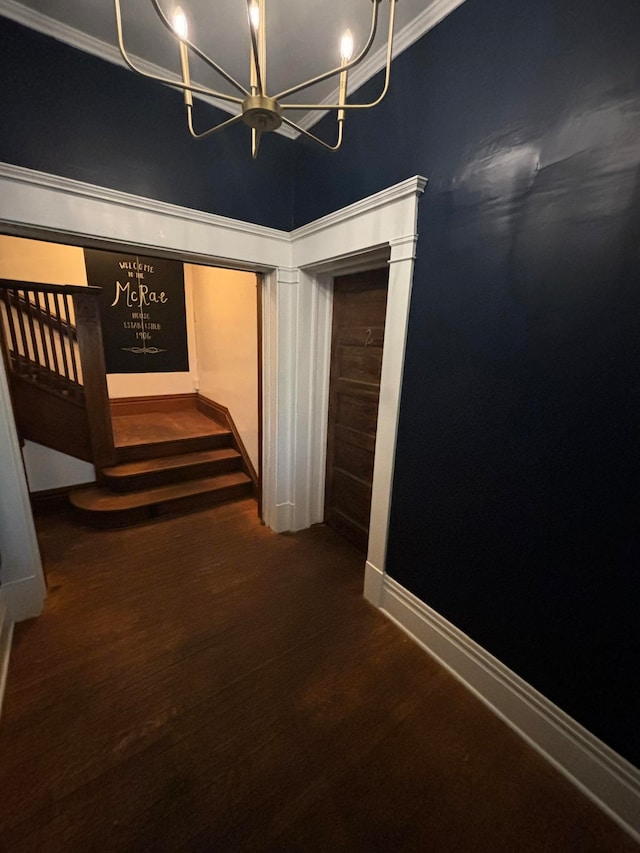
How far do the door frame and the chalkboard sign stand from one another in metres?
2.46

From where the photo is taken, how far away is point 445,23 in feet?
4.42

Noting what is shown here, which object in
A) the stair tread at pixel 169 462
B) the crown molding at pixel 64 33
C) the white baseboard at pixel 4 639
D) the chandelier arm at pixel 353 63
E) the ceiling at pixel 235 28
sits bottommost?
the white baseboard at pixel 4 639

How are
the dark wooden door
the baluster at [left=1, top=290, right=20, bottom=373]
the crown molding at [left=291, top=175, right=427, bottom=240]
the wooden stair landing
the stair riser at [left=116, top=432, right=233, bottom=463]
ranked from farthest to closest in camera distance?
the stair riser at [left=116, top=432, right=233, bottom=463], the wooden stair landing, the baluster at [left=1, top=290, right=20, bottom=373], the dark wooden door, the crown molding at [left=291, top=175, right=427, bottom=240]

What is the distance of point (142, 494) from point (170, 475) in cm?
28

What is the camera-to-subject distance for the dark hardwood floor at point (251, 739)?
1091 mm

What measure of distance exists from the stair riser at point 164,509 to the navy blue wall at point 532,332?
6.78ft

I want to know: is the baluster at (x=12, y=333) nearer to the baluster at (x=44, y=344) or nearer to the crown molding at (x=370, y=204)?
the baluster at (x=44, y=344)

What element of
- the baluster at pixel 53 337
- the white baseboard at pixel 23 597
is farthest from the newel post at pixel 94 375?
the white baseboard at pixel 23 597

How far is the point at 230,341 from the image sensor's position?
345 centimetres

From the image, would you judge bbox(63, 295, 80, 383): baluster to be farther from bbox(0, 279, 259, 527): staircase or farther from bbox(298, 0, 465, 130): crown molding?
bbox(298, 0, 465, 130): crown molding

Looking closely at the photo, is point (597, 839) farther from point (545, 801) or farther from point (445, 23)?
point (445, 23)

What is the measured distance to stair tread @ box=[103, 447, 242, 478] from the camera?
301cm

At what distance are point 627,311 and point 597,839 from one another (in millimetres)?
1685

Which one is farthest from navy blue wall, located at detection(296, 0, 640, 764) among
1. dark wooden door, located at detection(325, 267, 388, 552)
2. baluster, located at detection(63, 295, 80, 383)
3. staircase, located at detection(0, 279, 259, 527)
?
baluster, located at detection(63, 295, 80, 383)
